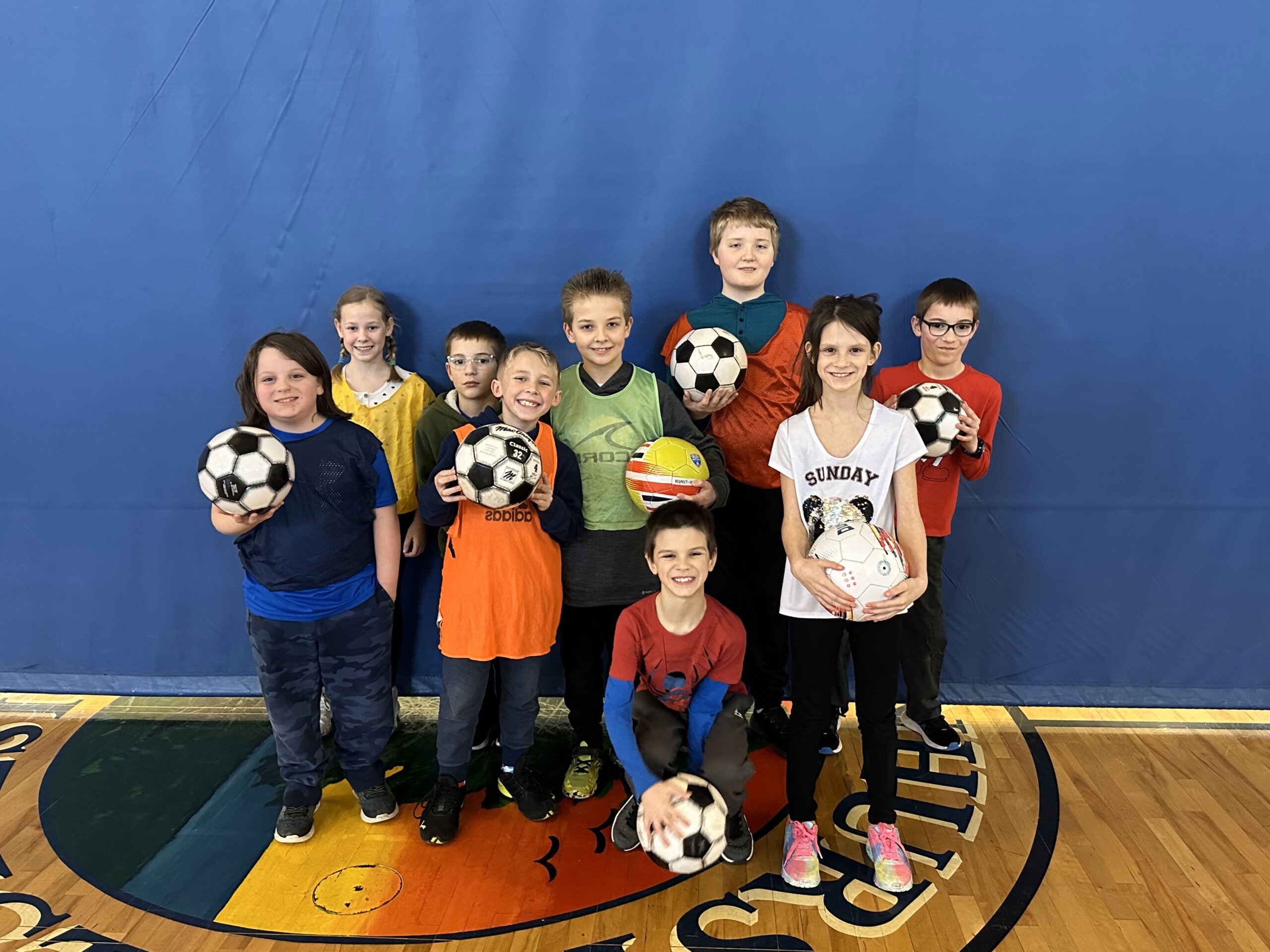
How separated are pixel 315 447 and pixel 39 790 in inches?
63.6

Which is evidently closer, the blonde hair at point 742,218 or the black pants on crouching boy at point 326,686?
the black pants on crouching boy at point 326,686

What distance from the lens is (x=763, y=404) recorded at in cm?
→ 262

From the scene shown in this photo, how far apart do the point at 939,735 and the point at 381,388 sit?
7.61ft

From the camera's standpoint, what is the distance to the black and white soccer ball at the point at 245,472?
2.05 metres

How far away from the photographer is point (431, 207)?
2859 mm

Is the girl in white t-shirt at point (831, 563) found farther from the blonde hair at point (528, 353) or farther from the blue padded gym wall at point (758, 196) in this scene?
the blue padded gym wall at point (758, 196)

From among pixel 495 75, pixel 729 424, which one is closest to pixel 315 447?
pixel 729 424

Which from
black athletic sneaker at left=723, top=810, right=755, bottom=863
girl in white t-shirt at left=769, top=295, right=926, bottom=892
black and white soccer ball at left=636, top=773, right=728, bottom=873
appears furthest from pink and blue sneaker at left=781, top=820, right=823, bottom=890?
black and white soccer ball at left=636, top=773, right=728, bottom=873

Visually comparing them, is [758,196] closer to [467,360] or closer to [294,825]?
[467,360]

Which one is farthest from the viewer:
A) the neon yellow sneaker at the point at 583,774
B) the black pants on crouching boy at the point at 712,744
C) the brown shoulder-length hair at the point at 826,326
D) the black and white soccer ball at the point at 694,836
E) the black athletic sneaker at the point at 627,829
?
the neon yellow sneaker at the point at 583,774

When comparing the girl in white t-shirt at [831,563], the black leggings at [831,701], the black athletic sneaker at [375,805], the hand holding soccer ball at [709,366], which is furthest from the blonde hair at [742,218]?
the black athletic sneaker at [375,805]

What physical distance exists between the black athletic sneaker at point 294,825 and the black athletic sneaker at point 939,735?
2.07 m

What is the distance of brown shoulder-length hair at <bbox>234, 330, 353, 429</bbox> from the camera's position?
219cm

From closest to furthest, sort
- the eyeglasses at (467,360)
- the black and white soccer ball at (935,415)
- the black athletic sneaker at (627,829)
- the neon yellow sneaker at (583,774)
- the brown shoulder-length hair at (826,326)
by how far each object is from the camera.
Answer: the brown shoulder-length hair at (826,326) → the black athletic sneaker at (627,829) → the black and white soccer ball at (935,415) → the neon yellow sneaker at (583,774) → the eyeglasses at (467,360)
